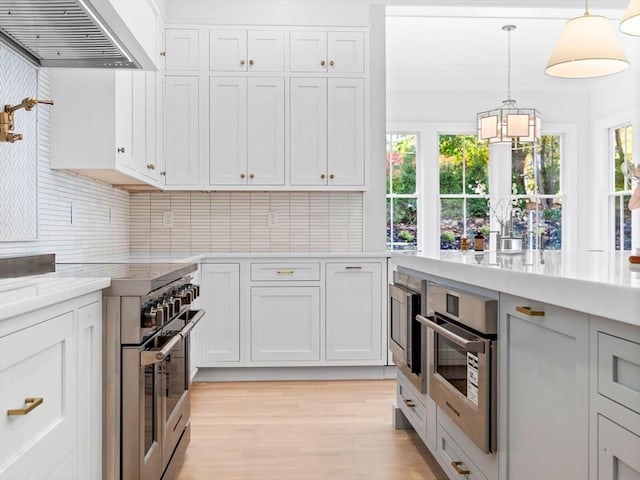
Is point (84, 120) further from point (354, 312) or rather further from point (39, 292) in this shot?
point (354, 312)

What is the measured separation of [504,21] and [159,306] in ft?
14.7

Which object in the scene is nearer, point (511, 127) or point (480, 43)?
point (511, 127)

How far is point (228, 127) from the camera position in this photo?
4.16 m

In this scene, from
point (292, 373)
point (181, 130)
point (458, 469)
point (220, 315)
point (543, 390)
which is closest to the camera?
point (543, 390)

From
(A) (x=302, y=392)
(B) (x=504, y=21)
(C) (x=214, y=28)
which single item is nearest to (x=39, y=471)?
(A) (x=302, y=392)

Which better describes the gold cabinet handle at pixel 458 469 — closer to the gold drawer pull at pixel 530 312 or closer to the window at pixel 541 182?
the gold drawer pull at pixel 530 312

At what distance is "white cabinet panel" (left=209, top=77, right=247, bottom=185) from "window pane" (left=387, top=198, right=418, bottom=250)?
127 inches

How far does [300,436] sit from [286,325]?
122cm

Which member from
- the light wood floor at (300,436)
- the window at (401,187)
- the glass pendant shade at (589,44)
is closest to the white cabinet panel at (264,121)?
the light wood floor at (300,436)

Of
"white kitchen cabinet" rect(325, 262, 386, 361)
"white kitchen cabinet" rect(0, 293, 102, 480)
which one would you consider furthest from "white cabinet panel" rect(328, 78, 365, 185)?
"white kitchen cabinet" rect(0, 293, 102, 480)

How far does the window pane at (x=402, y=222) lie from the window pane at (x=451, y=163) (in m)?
0.48

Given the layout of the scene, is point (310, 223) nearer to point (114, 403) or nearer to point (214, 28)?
point (214, 28)

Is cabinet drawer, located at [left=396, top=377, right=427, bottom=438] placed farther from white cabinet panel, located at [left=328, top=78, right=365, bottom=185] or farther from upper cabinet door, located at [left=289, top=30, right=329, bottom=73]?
upper cabinet door, located at [left=289, top=30, right=329, bottom=73]

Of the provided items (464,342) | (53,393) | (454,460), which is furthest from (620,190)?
(53,393)
